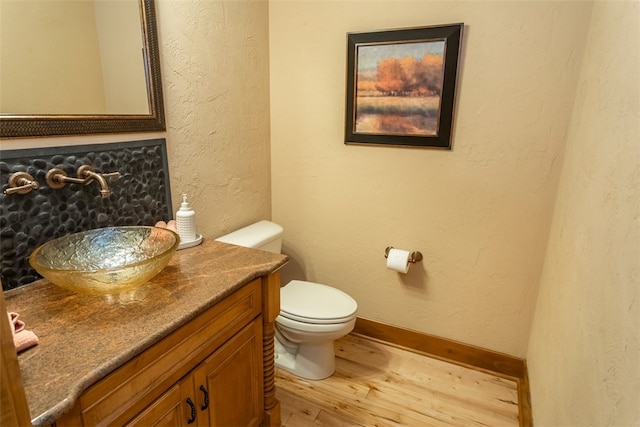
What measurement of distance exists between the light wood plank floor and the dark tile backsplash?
1.10 metres

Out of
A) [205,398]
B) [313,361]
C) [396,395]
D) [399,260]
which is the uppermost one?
[399,260]

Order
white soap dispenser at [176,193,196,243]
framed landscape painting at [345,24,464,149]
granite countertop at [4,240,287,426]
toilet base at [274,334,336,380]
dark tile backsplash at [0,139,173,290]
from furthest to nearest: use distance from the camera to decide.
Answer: toilet base at [274,334,336,380] → framed landscape painting at [345,24,464,149] → white soap dispenser at [176,193,196,243] → dark tile backsplash at [0,139,173,290] → granite countertop at [4,240,287,426]

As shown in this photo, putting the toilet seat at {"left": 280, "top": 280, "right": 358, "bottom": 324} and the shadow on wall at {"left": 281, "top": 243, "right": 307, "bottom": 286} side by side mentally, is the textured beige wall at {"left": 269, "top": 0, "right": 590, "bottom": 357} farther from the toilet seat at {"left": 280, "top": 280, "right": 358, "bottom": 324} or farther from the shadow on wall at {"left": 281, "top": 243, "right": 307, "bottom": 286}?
the toilet seat at {"left": 280, "top": 280, "right": 358, "bottom": 324}

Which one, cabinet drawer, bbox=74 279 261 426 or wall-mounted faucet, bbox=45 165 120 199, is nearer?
cabinet drawer, bbox=74 279 261 426

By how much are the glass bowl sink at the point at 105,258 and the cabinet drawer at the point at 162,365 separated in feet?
0.67

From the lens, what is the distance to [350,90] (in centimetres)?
196

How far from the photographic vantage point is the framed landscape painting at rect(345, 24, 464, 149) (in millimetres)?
1740

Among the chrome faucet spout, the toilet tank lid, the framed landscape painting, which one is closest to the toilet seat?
the toilet tank lid

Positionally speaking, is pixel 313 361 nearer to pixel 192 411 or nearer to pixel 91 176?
pixel 192 411

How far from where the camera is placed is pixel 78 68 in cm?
123

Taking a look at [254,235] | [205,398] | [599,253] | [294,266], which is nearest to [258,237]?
[254,235]

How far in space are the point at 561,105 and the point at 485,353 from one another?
1.30 meters

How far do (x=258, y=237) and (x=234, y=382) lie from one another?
789 mm

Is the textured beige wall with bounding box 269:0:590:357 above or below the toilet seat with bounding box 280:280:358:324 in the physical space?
above
